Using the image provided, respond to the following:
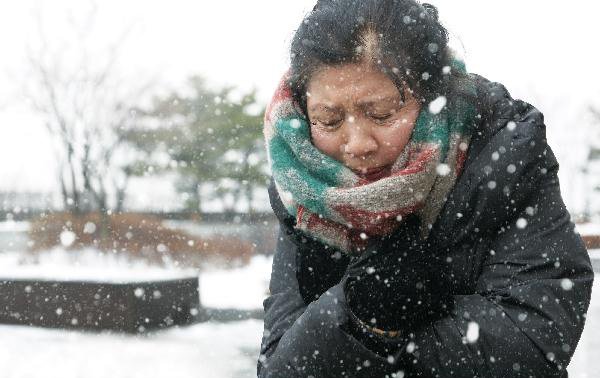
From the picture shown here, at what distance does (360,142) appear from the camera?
1.64 meters

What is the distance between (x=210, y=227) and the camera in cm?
2544

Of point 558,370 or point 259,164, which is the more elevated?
point 558,370

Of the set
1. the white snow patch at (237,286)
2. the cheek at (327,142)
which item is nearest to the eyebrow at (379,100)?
the cheek at (327,142)

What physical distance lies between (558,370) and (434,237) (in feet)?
1.28

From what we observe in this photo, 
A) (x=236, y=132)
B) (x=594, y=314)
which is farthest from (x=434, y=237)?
(x=236, y=132)

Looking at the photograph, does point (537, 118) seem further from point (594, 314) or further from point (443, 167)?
point (594, 314)

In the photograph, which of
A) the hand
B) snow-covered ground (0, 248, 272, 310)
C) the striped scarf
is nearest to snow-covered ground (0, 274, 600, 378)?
snow-covered ground (0, 248, 272, 310)

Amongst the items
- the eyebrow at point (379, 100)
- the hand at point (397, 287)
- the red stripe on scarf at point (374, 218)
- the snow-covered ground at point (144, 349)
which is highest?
the eyebrow at point (379, 100)

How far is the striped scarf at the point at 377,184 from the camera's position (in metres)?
1.61

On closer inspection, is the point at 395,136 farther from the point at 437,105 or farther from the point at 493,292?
the point at 493,292

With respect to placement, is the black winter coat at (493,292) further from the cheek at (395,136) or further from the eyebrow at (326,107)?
the eyebrow at (326,107)

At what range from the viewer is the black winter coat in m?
1.51

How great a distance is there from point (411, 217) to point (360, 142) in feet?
0.71

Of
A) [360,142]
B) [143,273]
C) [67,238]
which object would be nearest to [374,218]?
[360,142]
